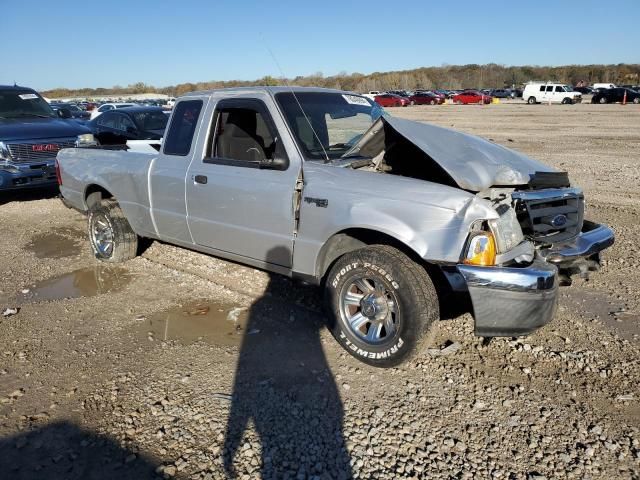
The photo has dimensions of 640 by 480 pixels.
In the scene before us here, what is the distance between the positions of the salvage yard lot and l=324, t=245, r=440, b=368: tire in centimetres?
18

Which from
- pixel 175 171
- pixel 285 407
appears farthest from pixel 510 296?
pixel 175 171

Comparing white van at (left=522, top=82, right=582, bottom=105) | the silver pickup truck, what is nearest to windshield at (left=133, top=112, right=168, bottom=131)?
the silver pickup truck

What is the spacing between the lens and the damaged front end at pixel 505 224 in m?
3.06

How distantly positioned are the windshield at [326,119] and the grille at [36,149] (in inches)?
260

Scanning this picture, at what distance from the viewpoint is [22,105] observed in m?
10.1

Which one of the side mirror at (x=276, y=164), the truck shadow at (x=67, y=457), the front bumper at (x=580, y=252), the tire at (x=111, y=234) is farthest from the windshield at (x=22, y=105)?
the front bumper at (x=580, y=252)

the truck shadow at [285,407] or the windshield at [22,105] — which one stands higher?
the windshield at [22,105]

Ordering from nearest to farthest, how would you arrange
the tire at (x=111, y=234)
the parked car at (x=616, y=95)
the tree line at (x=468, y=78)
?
the tire at (x=111, y=234)
the parked car at (x=616, y=95)
the tree line at (x=468, y=78)

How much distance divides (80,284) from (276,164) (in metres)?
2.94

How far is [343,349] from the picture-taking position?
3.84 meters

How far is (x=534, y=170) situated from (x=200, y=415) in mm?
3222

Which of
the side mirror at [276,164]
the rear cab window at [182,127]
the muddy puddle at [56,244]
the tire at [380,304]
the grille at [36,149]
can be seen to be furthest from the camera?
the grille at [36,149]

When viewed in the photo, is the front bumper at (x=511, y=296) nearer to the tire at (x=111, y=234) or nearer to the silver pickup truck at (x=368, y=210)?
the silver pickup truck at (x=368, y=210)

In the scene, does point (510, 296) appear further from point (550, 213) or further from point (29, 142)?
point (29, 142)
